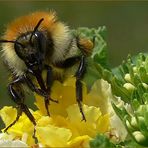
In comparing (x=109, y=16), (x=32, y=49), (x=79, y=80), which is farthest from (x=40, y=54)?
(x=109, y=16)

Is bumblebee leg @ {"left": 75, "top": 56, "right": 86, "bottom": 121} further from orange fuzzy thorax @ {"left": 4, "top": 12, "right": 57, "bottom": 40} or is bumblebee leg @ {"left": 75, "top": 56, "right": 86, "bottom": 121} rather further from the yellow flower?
orange fuzzy thorax @ {"left": 4, "top": 12, "right": 57, "bottom": 40}

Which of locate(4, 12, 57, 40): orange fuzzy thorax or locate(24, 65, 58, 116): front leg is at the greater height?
locate(4, 12, 57, 40): orange fuzzy thorax

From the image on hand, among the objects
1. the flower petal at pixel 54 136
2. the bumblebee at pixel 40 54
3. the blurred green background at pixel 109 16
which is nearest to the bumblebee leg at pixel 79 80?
the bumblebee at pixel 40 54

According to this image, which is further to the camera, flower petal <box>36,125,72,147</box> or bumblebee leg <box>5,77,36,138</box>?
bumblebee leg <box>5,77,36,138</box>

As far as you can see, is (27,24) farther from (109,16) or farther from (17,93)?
(109,16)

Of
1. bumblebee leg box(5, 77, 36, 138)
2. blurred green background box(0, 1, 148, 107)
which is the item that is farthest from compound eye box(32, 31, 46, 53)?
blurred green background box(0, 1, 148, 107)

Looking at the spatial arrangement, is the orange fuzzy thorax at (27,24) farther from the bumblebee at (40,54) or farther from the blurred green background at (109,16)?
the blurred green background at (109,16)
